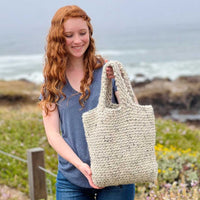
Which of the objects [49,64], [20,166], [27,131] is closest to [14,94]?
[27,131]

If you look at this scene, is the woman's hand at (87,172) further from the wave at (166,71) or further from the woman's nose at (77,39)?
the wave at (166,71)

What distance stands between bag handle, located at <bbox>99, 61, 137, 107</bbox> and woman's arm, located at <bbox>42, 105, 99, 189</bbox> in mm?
330

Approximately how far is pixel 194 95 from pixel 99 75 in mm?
24474

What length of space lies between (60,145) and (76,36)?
592mm

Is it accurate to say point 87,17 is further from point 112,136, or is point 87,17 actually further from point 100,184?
point 100,184

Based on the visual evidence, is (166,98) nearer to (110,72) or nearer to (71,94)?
(71,94)

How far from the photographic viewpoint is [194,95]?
26.0 m

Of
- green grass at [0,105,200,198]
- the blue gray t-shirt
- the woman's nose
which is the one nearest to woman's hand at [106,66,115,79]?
the blue gray t-shirt

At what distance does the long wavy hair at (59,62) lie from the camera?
2.19 metres

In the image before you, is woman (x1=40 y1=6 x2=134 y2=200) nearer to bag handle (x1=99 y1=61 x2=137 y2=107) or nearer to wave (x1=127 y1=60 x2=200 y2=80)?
bag handle (x1=99 y1=61 x2=137 y2=107)

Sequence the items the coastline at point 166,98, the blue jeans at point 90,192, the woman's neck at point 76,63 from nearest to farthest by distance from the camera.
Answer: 1. the blue jeans at point 90,192
2. the woman's neck at point 76,63
3. the coastline at point 166,98

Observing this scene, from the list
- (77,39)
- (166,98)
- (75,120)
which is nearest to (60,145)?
(75,120)

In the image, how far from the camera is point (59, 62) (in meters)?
2.25

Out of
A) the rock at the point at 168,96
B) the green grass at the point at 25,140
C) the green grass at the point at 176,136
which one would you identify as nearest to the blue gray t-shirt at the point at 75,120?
the green grass at the point at 25,140
